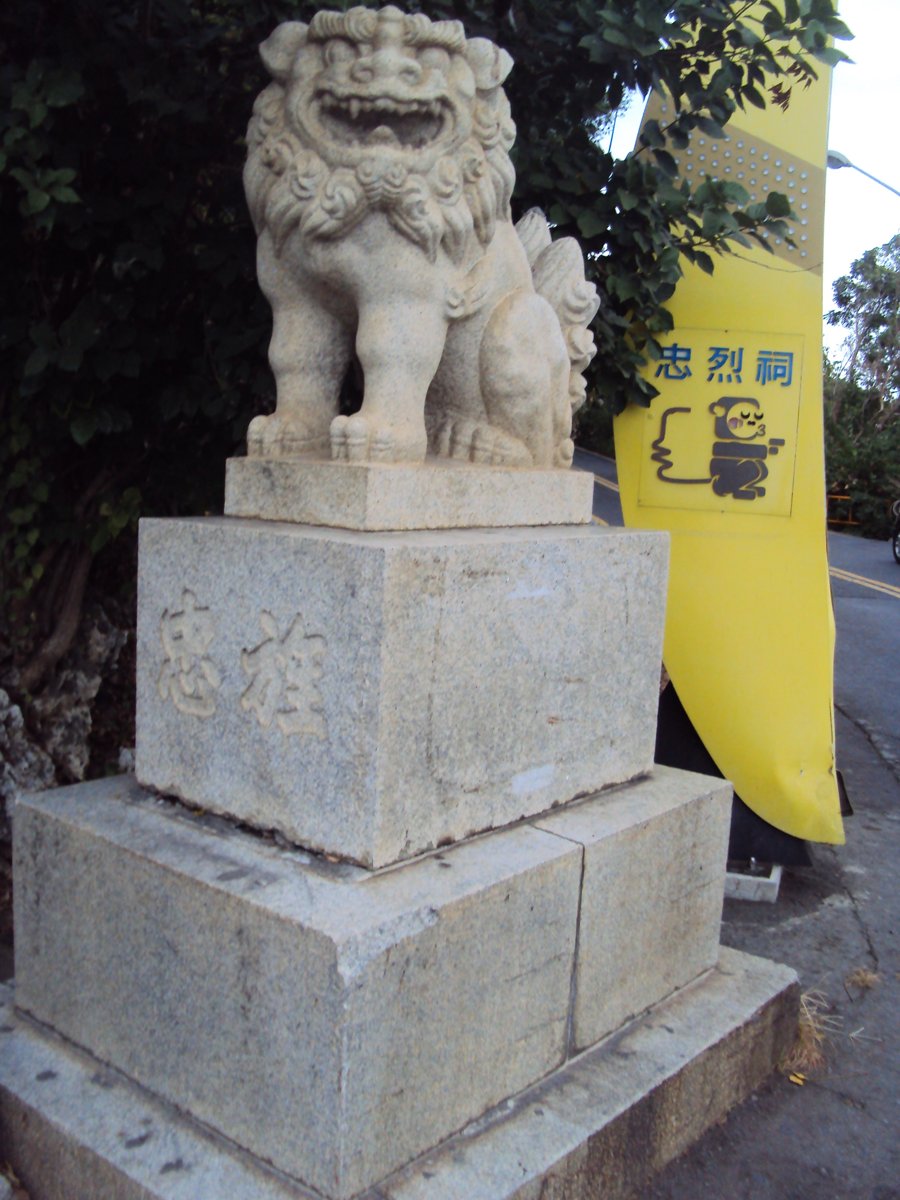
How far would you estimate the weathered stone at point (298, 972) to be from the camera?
1.73 meters

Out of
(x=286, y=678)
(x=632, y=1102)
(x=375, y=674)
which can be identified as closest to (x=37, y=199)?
(x=286, y=678)

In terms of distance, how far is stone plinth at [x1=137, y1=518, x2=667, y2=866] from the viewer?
6.26 ft

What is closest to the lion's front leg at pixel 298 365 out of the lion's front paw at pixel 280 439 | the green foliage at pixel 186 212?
the lion's front paw at pixel 280 439

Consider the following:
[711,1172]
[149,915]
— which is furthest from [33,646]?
[711,1172]

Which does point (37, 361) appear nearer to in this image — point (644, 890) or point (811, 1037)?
point (644, 890)

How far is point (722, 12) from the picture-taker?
3086mm

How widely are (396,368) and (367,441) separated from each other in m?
0.18

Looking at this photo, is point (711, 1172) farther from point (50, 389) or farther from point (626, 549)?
point (50, 389)

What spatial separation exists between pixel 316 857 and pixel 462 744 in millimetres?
339

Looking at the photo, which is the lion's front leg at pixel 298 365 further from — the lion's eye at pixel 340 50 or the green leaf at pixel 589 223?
the green leaf at pixel 589 223

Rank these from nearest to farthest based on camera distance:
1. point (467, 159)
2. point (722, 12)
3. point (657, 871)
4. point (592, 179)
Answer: point (467, 159) → point (657, 871) → point (722, 12) → point (592, 179)

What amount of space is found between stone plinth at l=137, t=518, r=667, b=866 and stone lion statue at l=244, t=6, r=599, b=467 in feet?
0.95

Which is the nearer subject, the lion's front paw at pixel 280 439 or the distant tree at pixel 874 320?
the lion's front paw at pixel 280 439

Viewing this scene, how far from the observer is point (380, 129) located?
2.12 meters
